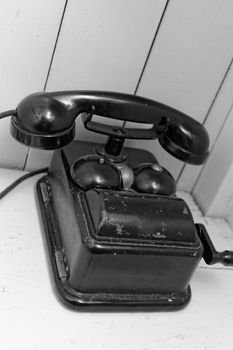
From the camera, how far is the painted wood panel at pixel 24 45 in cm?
72

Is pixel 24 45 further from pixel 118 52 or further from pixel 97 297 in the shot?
pixel 97 297

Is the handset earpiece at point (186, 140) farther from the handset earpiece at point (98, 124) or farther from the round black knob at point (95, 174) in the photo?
the round black knob at point (95, 174)

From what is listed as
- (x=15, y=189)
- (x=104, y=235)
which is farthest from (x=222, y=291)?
(x=15, y=189)

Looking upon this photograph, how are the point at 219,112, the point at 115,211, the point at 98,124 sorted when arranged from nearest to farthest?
1. the point at 115,211
2. the point at 98,124
3. the point at 219,112

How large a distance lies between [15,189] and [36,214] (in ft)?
0.23

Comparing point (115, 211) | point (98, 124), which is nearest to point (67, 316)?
point (115, 211)

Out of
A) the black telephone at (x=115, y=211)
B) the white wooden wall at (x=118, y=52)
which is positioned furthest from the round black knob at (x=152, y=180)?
the white wooden wall at (x=118, y=52)

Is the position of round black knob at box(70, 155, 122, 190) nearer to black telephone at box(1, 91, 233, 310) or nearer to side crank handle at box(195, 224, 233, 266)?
black telephone at box(1, 91, 233, 310)

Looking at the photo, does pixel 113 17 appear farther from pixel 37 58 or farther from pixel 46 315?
pixel 46 315

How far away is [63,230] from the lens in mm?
709

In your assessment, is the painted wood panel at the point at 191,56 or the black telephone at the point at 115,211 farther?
the painted wood panel at the point at 191,56

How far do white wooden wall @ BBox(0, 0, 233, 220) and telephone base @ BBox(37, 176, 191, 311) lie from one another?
226 millimetres

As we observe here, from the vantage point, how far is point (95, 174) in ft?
2.31

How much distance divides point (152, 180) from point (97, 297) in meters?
0.20
